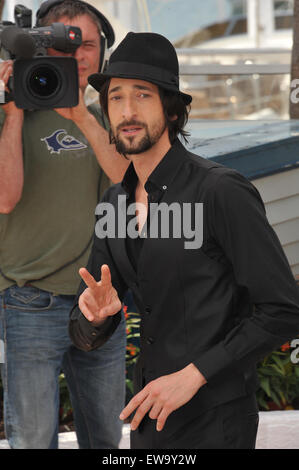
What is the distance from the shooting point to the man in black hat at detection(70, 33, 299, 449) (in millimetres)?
2133

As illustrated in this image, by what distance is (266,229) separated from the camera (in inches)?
84.7

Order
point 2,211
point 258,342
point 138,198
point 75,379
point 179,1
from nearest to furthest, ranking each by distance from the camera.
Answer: point 258,342 < point 138,198 < point 2,211 < point 75,379 < point 179,1

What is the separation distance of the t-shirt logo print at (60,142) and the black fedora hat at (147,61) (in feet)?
2.60

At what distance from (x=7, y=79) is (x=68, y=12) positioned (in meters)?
0.39

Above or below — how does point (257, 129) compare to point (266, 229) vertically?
below

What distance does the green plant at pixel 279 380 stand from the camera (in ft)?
17.4

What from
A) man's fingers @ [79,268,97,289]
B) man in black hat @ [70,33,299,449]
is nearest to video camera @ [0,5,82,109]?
man in black hat @ [70,33,299,449]

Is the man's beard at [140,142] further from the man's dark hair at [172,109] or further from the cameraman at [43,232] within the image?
the cameraman at [43,232]

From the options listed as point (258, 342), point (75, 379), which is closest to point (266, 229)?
point (258, 342)

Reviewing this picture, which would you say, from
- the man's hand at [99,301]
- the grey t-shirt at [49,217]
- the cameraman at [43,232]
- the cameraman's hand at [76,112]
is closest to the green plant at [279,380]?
the cameraman at [43,232]

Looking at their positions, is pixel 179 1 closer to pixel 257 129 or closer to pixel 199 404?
pixel 257 129

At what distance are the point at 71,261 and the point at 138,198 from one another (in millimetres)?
770

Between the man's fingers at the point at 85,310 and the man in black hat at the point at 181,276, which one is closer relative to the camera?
the man in black hat at the point at 181,276
